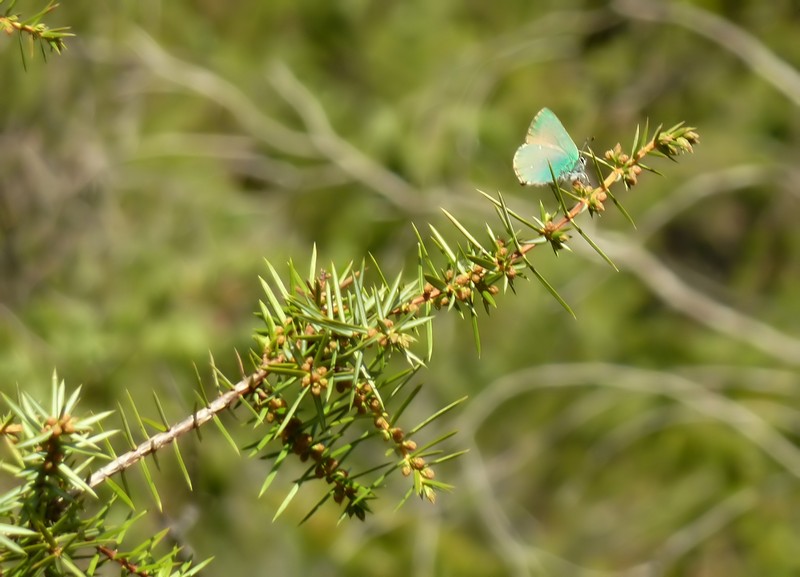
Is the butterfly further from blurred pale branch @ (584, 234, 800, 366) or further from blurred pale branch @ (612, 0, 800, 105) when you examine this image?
blurred pale branch @ (612, 0, 800, 105)

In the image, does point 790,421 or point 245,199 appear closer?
point 790,421

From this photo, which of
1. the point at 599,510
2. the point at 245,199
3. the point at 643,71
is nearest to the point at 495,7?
the point at 643,71

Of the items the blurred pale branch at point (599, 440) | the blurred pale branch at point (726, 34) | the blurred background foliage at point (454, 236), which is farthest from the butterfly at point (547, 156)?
the blurred pale branch at point (726, 34)

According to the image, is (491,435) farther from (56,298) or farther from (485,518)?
(56,298)

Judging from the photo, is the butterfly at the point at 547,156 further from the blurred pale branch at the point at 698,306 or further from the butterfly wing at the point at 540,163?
the blurred pale branch at the point at 698,306

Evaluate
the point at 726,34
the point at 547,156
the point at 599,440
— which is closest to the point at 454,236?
the point at 599,440

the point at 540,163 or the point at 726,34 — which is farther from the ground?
the point at 726,34

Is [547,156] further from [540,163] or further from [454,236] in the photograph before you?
[454,236]
